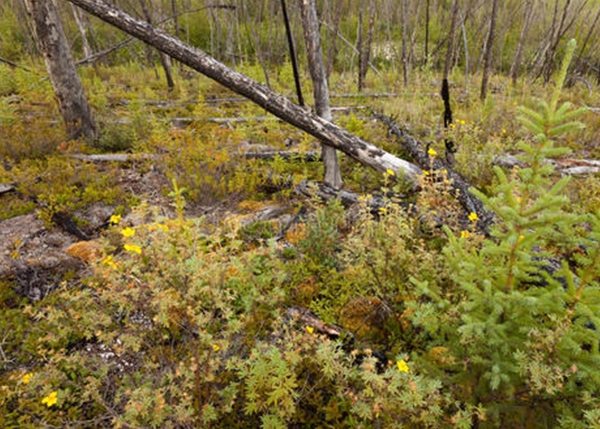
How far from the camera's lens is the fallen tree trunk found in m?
4.05

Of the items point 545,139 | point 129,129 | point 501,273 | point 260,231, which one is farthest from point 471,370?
point 129,129

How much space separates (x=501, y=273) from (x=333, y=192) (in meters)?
2.93

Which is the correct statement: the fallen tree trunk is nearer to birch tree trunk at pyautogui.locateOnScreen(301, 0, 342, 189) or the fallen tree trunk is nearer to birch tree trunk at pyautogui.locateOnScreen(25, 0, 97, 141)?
birch tree trunk at pyautogui.locateOnScreen(301, 0, 342, 189)

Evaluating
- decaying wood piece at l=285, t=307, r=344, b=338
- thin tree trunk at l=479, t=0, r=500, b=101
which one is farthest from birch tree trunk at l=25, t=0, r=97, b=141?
thin tree trunk at l=479, t=0, r=500, b=101

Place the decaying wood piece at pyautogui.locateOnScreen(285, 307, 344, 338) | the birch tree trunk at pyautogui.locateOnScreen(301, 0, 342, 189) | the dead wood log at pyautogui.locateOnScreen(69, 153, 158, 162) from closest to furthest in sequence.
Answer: the decaying wood piece at pyautogui.locateOnScreen(285, 307, 344, 338), the birch tree trunk at pyautogui.locateOnScreen(301, 0, 342, 189), the dead wood log at pyautogui.locateOnScreen(69, 153, 158, 162)

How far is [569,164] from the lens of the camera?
6043 millimetres

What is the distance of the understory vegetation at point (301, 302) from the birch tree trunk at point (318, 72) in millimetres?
541

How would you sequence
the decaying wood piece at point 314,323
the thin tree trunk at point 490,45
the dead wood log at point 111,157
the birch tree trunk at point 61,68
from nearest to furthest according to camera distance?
the decaying wood piece at point 314,323, the birch tree trunk at point 61,68, the dead wood log at point 111,157, the thin tree trunk at point 490,45

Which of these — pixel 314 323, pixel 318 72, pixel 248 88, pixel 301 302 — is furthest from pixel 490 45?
pixel 314 323

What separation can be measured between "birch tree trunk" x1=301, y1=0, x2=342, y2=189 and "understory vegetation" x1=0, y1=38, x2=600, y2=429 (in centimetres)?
54

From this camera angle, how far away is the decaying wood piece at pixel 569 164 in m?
5.57

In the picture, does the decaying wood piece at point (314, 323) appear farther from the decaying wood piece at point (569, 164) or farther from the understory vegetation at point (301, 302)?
the decaying wood piece at point (569, 164)

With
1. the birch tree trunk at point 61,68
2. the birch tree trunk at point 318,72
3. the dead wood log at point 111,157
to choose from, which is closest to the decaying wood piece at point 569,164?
the birch tree trunk at point 318,72

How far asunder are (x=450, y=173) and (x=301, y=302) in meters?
2.89
